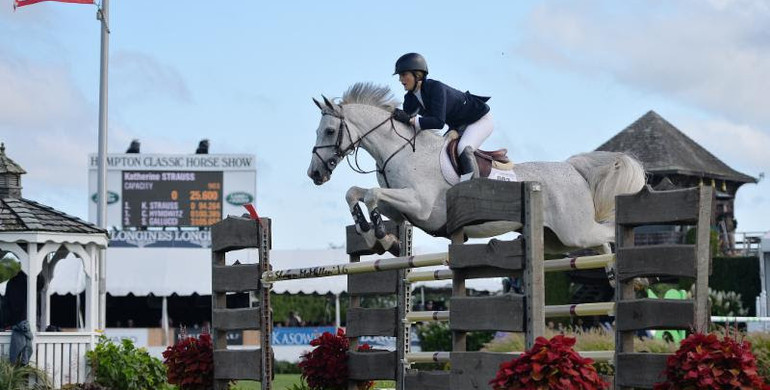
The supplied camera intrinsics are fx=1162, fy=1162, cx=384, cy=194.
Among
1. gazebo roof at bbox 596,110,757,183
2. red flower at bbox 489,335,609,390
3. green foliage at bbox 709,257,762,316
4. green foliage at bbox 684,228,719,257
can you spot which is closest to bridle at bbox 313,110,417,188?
red flower at bbox 489,335,609,390

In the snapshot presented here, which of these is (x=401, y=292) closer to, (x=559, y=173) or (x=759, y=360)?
(x=559, y=173)

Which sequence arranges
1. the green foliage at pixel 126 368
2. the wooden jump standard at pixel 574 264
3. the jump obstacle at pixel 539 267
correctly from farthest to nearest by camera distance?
the green foliage at pixel 126 368, the wooden jump standard at pixel 574 264, the jump obstacle at pixel 539 267

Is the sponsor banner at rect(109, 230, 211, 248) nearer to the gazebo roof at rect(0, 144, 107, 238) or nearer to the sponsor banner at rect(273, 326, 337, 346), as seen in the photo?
the sponsor banner at rect(273, 326, 337, 346)

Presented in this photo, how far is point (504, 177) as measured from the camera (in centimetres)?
803

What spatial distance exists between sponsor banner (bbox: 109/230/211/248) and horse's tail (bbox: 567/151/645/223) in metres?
27.2

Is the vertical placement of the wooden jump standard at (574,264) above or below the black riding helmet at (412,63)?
below

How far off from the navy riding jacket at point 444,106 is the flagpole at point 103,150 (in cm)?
865

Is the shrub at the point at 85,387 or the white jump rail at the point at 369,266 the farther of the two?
the shrub at the point at 85,387

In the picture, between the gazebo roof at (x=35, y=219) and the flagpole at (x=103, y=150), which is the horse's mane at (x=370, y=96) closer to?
the gazebo roof at (x=35, y=219)

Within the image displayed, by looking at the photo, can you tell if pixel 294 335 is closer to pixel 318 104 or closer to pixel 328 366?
pixel 328 366

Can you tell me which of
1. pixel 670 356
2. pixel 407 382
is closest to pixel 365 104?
pixel 407 382

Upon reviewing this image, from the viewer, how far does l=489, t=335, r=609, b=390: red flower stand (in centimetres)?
516

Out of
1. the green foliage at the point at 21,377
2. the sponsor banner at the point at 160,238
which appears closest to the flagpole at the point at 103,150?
the green foliage at the point at 21,377

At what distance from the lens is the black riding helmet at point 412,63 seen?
8016 mm
